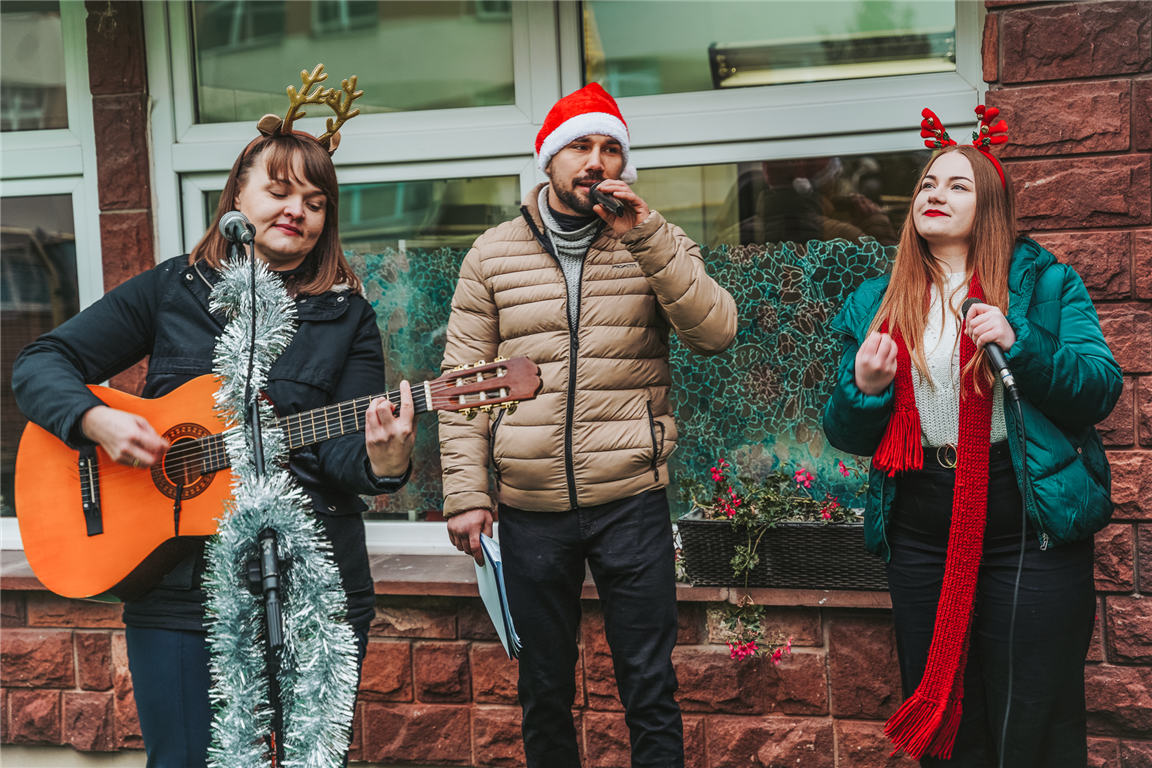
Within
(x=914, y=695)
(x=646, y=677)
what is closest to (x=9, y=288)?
(x=646, y=677)

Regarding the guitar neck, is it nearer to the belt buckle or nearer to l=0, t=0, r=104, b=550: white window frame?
the belt buckle

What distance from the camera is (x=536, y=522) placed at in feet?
8.48

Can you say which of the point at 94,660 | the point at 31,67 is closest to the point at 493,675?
the point at 94,660

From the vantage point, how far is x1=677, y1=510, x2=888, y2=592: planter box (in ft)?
9.98

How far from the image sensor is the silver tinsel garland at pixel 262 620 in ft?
6.02

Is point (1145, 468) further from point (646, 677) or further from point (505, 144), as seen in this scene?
point (505, 144)

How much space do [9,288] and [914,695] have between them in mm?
3603

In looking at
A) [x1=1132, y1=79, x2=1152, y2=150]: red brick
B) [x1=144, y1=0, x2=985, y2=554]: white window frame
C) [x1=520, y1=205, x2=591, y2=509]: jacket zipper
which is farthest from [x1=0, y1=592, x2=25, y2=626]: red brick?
[x1=1132, y1=79, x2=1152, y2=150]: red brick

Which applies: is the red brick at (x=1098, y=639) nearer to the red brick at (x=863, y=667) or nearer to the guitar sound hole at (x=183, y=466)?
the red brick at (x=863, y=667)

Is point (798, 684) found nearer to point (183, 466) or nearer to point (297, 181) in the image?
point (183, 466)

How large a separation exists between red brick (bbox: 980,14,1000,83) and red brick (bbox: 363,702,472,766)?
2.67 meters

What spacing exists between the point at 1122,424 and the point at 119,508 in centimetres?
269

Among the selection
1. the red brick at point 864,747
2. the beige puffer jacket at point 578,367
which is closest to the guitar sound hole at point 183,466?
the beige puffer jacket at point 578,367

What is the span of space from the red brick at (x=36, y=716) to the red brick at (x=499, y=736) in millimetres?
1602
